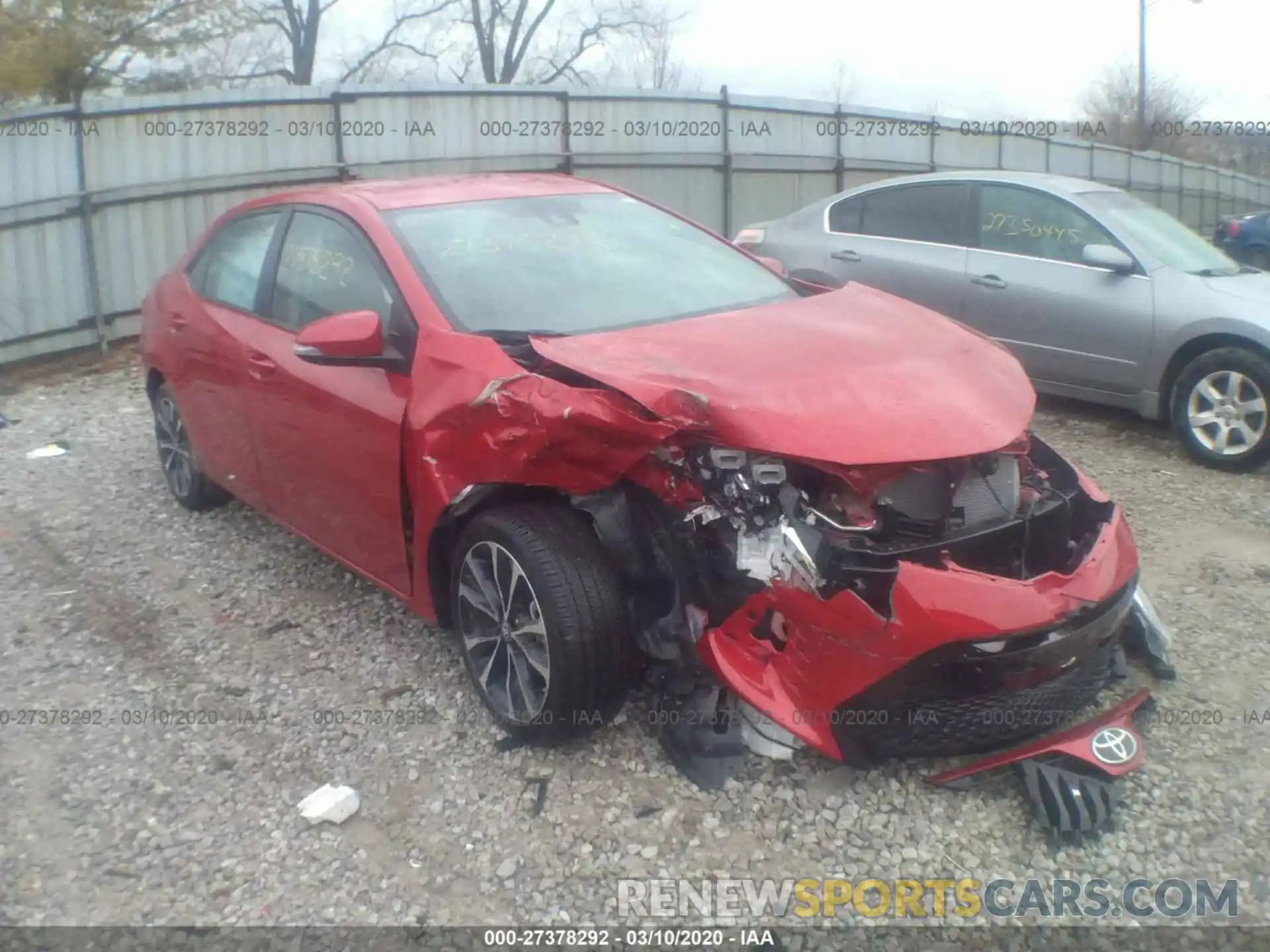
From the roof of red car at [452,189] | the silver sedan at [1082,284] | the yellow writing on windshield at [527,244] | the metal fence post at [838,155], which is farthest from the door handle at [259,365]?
the metal fence post at [838,155]

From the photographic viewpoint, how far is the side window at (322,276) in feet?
12.7

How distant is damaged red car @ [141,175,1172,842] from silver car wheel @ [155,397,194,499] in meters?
1.54

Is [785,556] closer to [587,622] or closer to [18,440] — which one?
[587,622]

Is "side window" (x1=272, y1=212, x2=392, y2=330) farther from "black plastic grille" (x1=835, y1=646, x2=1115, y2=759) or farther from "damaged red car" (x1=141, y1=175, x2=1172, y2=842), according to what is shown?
"black plastic grille" (x1=835, y1=646, x2=1115, y2=759)

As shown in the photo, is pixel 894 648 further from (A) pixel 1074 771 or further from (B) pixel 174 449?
(B) pixel 174 449

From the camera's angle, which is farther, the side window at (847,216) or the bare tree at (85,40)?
the bare tree at (85,40)

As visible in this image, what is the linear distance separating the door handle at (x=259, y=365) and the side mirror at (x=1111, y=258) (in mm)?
4551

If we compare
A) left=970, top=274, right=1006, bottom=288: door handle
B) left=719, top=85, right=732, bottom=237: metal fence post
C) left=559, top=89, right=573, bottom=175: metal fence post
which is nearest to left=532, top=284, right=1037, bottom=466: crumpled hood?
left=970, top=274, right=1006, bottom=288: door handle

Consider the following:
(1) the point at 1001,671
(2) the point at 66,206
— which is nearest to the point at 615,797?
(1) the point at 1001,671

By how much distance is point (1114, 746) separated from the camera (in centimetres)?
313

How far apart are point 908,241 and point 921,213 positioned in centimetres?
20

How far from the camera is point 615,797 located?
321 cm

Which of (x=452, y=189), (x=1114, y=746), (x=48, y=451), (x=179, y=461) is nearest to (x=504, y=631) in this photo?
(x=1114, y=746)

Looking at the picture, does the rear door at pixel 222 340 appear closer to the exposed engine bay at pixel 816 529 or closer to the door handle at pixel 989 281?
the exposed engine bay at pixel 816 529
